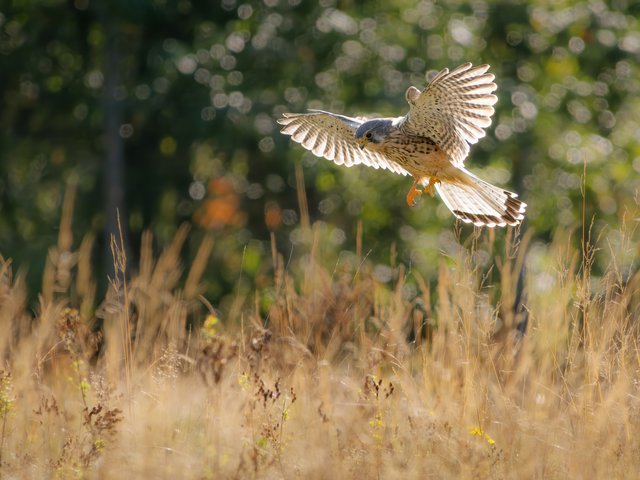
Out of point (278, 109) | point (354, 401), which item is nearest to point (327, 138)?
point (354, 401)

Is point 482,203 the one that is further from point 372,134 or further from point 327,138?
point 327,138

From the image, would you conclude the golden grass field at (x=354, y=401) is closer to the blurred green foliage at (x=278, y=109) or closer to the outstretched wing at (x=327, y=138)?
the outstretched wing at (x=327, y=138)

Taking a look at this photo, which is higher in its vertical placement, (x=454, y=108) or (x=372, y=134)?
(x=454, y=108)

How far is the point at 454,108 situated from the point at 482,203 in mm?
586

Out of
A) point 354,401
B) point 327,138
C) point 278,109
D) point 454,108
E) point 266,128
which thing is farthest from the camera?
point 278,109

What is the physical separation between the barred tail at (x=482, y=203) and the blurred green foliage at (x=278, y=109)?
687cm

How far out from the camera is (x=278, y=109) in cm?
1341

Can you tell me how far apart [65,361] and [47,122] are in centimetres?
1016

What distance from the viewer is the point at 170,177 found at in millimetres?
14406

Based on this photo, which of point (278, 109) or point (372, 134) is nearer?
point (372, 134)

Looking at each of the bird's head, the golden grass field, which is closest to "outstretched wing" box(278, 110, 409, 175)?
the bird's head

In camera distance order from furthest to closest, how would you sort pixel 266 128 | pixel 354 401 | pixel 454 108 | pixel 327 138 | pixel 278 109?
pixel 278 109, pixel 266 128, pixel 327 138, pixel 454 108, pixel 354 401

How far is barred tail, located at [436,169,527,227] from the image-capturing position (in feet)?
17.8

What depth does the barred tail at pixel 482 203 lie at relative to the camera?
5.41 metres
